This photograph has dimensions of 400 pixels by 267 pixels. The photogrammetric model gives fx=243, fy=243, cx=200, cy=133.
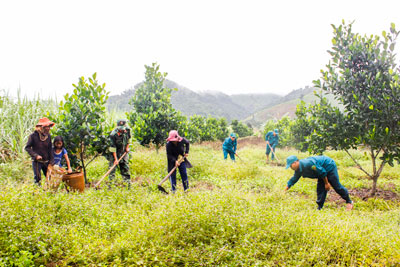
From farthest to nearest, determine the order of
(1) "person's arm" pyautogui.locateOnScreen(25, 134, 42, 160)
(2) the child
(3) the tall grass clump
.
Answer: (3) the tall grass clump
(2) the child
(1) "person's arm" pyautogui.locateOnScreen(25, 134, 42, 160)

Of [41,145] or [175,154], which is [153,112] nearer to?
[175,154]

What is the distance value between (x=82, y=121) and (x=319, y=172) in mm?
6200

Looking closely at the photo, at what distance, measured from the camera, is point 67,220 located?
3816 mm

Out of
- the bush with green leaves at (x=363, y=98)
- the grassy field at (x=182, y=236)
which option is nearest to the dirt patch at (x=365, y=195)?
the bush with green leaves at (x=363, y=98)

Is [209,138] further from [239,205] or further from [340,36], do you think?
[239,205]

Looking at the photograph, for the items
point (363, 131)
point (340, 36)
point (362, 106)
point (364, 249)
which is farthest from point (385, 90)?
point (364, 249)

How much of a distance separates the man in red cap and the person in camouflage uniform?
56.7 inches

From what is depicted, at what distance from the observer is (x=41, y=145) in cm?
577

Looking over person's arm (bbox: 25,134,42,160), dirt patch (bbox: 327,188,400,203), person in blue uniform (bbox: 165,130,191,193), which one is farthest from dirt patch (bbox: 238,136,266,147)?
person's arm (bbox: 25,134,42,160)

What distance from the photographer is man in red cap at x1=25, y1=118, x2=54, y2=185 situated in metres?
5.67

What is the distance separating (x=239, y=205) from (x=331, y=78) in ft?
15.9

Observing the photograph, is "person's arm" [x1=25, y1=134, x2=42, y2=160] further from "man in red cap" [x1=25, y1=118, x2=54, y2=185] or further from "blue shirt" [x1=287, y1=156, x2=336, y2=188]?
"blue shirt" [x1=287, y1=156, x2=336, y2=188]

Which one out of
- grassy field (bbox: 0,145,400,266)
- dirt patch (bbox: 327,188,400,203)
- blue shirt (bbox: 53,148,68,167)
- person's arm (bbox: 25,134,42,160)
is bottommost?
dirt patch (bbox: 327,188,400,203)

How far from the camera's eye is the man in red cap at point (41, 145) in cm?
567
